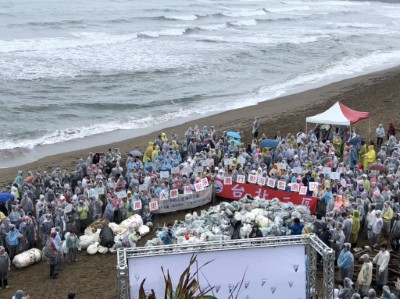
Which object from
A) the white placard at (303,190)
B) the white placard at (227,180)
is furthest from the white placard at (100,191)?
the white placard at (303,190)

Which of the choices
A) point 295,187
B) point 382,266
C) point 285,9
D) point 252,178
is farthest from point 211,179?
point 285,9

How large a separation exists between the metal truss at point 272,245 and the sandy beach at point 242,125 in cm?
366

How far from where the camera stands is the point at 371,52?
58.9 meters

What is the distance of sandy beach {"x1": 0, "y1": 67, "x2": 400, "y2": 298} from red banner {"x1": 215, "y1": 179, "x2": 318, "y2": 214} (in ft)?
5.58

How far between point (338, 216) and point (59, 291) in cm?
759

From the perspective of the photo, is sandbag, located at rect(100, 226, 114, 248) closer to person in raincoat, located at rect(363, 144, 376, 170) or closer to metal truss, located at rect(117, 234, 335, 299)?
metal truss, located at rect(117, 234, 335, 299)

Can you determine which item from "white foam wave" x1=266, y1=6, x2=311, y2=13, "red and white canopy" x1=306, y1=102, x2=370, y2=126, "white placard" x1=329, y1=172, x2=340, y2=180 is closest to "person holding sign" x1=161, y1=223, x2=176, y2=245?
"white placard" x1=329, y1=172, x2=340, y2=180

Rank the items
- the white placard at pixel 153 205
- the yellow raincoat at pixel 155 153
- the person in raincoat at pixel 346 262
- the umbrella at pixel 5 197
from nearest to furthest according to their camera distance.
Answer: the person in raincoat at pixel 346 262 < the umbrella at pixel 5 197 < the white placard at pixel 153 205 < the yellow raincoat at pixel 155 153

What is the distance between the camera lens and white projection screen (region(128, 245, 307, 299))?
12.9 m

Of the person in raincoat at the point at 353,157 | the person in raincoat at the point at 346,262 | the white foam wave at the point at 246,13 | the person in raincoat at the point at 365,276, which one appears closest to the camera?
the person in raincoat at the point at 365,276

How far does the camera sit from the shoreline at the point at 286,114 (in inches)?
1171

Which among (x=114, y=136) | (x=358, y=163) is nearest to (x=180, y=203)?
(x=358, y=163)

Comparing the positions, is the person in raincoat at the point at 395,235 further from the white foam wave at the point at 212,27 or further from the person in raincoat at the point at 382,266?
the white foam wave at the point at 212,27

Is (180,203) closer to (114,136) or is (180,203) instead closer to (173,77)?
(114,136)
